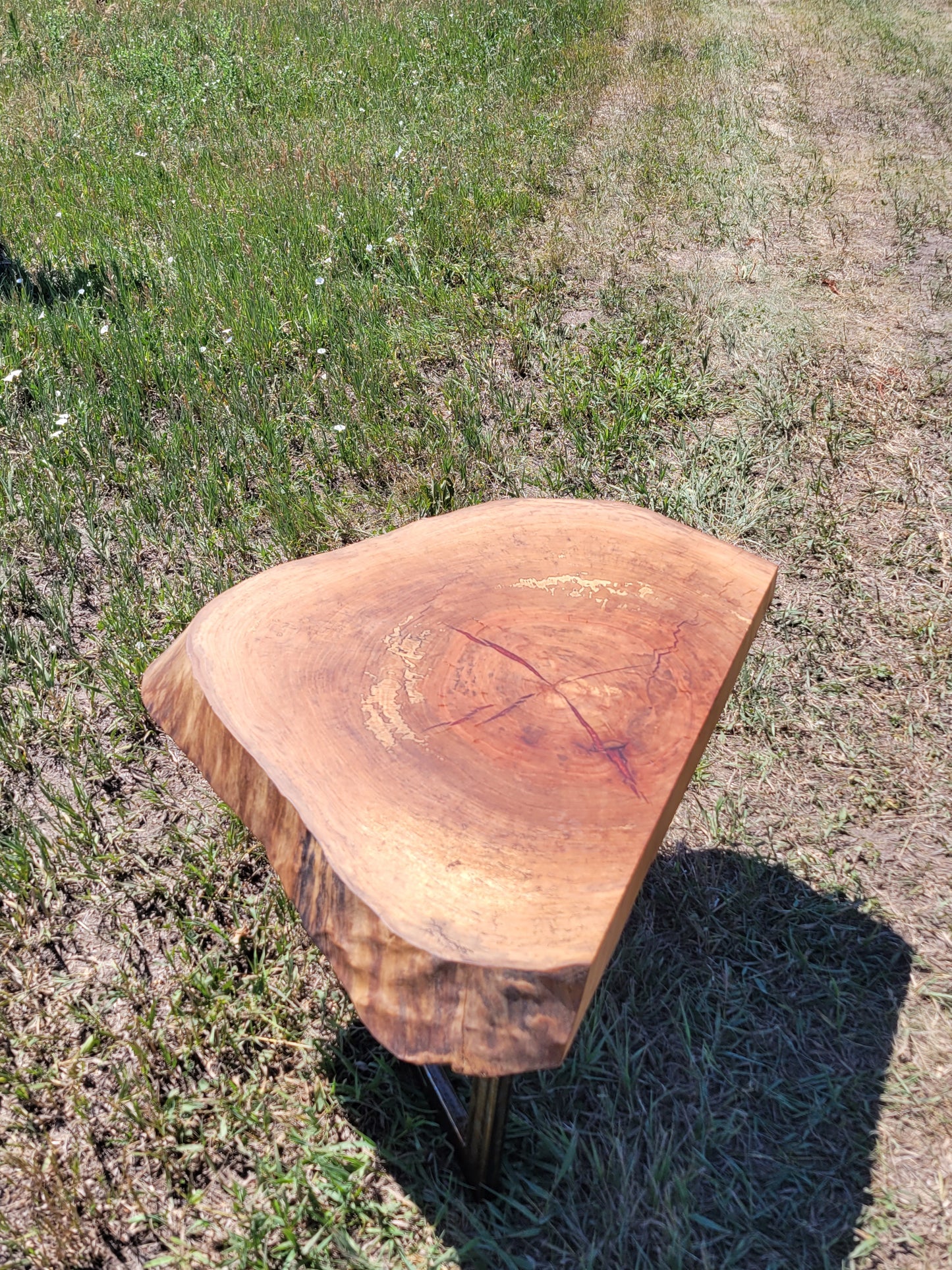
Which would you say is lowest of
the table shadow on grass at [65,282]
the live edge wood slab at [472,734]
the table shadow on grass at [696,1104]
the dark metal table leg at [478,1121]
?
the table shadow on grass at [696,1104]

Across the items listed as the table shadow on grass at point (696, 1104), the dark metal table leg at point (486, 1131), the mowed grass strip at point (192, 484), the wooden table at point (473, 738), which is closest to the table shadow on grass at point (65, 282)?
the mowed grass strip at point (192, 484)

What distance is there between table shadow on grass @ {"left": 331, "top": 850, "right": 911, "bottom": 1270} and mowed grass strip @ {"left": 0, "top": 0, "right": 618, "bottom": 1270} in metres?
0.10

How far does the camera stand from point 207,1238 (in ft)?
5.39

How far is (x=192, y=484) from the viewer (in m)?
3.35

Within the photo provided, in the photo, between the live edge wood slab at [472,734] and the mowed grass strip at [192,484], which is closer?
the live edge wood slab at [472,734]

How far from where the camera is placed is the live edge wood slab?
1.21m

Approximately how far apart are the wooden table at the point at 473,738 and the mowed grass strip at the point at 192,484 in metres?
0.42

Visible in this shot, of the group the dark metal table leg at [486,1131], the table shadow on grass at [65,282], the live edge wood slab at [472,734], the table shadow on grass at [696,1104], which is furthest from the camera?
the table shadow on grass at [65,282]

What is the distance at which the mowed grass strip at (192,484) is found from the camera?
68.4 inches

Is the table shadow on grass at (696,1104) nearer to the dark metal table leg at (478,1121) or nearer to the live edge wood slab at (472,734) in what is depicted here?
the dark metal table leg at (478,1121)

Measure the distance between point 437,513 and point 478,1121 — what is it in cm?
206

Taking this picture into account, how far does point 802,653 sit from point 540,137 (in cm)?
457

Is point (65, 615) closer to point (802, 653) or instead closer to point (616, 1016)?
point (616, 1016)

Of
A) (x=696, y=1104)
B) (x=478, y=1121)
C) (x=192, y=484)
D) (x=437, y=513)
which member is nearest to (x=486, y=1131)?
(x=478, y=1121)
